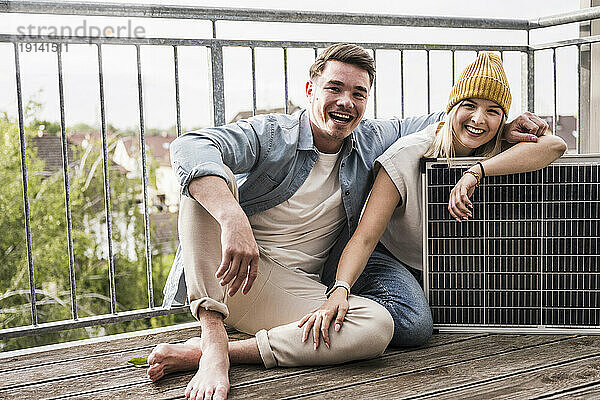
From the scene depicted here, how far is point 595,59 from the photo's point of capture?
3266 mm

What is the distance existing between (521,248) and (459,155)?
0.35m

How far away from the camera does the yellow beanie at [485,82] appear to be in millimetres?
2008

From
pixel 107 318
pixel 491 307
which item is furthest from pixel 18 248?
pixel 491 307

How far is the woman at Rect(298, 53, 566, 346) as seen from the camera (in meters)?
2.01

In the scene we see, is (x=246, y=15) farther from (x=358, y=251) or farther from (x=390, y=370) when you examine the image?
(x=390, y=370)

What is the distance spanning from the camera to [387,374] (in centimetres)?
180

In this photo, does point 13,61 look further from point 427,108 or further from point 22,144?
point 427,108

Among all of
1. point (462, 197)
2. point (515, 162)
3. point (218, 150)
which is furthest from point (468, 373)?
point (218, 150)

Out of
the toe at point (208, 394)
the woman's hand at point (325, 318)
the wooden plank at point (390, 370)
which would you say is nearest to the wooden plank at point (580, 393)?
the wooden plank at point (390, 370)

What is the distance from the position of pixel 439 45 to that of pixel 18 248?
29.3ft

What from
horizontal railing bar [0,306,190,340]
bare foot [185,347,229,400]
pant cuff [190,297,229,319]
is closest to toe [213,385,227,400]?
bare foot [185,347,229,400]

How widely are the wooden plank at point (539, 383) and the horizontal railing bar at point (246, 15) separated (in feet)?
4.76

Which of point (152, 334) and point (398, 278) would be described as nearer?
point (398, 278)

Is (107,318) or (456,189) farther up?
(456,189)
